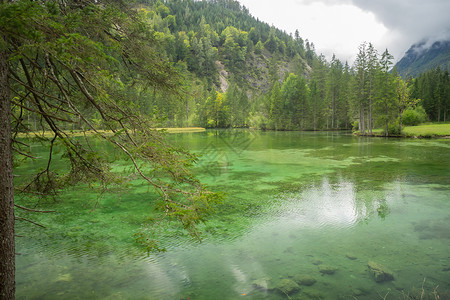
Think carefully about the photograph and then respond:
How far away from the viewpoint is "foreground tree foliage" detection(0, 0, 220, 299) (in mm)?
2742

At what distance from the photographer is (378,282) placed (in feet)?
14.4

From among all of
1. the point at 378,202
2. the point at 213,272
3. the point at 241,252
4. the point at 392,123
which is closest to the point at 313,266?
the point at 241,252

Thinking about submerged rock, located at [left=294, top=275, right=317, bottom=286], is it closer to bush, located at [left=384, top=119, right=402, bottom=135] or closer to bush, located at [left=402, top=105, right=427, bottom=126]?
bush, located at [left=384, top=119, right=402, bottom=135]

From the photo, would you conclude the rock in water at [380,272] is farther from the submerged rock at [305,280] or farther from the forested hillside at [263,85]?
the forested hillside at [263,85]

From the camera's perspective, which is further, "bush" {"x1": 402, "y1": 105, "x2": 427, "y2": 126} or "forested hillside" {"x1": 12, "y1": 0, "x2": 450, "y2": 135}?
"bush" {"x1": 402, "y1": 105, "x2": 427, "y2": 126}

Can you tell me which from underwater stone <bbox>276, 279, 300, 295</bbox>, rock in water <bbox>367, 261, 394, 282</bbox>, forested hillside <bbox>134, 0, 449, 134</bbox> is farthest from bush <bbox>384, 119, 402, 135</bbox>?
A: underwater stone <bbox>276, 279, 300, 295</bbox>

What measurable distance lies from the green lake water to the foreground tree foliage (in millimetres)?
1168

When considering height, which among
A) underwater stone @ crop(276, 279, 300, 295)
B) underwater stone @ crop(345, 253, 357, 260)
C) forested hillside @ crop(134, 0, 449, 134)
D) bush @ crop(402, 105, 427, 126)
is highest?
forested hillside @ crop(134, 0, 449, 134)

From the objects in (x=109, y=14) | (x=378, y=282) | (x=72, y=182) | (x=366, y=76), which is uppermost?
(x=366, y=76)

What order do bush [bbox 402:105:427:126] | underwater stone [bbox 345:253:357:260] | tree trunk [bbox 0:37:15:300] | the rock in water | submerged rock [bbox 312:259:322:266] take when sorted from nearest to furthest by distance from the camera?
tree trunk [bbox 0:37:15:300] < the rock in water < submerged rock [bbox 312:259:322:266] < underwater stone [bbox 345:253:357:260] < bush [bbox 402:105:427:126]

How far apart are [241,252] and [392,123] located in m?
43.8

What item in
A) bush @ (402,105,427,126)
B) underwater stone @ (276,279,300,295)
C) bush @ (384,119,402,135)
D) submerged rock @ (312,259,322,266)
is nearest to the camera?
underwater stone @ (276,279,300,295)

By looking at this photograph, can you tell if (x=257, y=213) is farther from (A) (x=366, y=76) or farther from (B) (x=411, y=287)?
(A) (x=366, y=76)

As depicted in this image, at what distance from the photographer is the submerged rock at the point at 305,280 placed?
4387 millimetres
